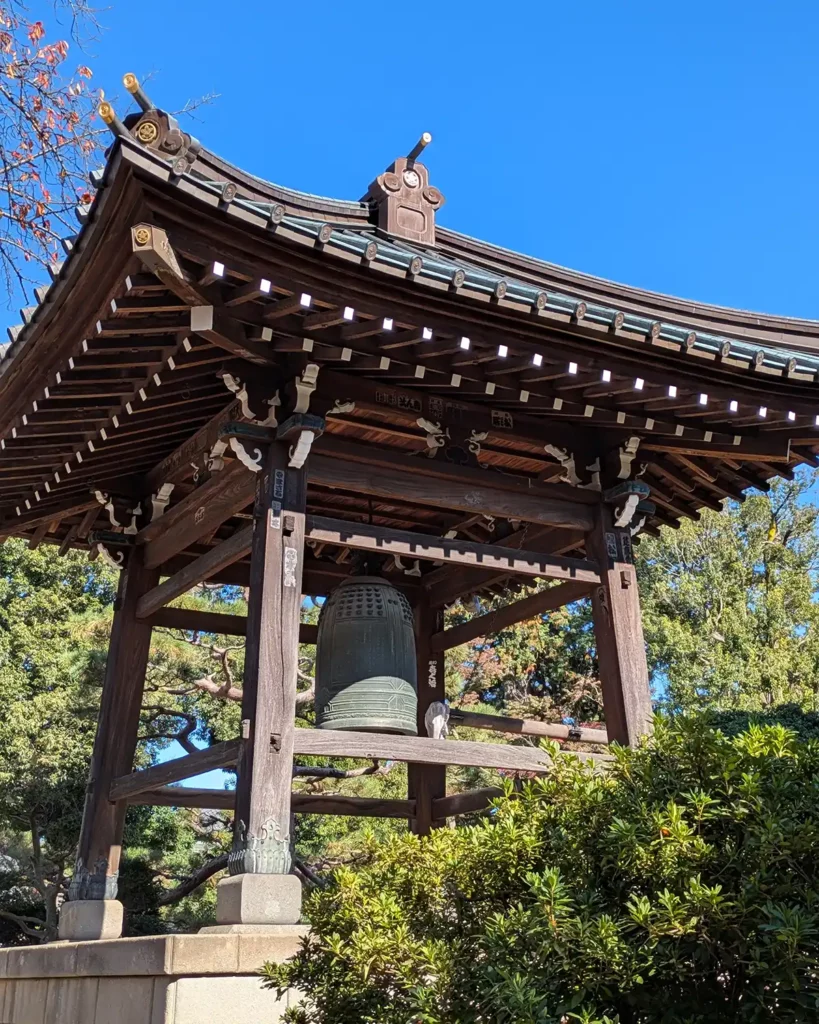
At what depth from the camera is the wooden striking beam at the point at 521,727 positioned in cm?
724

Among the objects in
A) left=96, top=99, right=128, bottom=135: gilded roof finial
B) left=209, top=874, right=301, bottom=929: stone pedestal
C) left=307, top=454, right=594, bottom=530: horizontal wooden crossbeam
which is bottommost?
left=209, top=874, right=301, bottom=929: stone pedestal

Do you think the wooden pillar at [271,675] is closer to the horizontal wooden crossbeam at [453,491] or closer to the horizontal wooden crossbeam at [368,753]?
the horizontal wooden crossbeam at [368,753]

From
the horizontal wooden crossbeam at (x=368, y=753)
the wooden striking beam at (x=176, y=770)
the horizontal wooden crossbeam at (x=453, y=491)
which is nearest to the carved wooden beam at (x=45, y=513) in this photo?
the wooden striking beam at (x=176, y=770)

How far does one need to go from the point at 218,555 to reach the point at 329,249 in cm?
220

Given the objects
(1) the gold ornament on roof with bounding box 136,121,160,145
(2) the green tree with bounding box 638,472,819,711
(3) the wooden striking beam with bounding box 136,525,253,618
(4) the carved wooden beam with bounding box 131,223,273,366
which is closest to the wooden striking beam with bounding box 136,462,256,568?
(3) the wooden striking beam with bounding box 136,525,253,618

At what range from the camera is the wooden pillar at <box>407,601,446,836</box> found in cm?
802

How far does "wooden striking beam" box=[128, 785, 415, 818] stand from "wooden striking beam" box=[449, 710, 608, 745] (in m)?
1.04

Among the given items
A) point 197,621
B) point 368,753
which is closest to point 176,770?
point 368,753

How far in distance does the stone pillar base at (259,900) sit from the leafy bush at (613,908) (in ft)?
3.26

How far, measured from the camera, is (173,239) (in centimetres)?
454

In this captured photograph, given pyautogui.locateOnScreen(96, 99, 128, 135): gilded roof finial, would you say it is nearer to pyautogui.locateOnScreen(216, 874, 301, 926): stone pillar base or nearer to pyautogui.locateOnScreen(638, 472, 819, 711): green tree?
pyautogui.locateOnScreen(216, 874, 301, 926): stone pillar base

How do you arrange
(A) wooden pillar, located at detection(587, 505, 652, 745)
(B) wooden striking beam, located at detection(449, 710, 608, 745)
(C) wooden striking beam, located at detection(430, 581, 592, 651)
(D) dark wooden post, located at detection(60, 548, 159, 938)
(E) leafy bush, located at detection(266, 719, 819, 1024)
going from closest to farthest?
(E) leafy bush, located at detection(266, 719, 819, 1024) → (A) wooden pillar, located at detection(587, 505, 652, 745) → (D) dark wooden post, located at detection(60, 548, 159, 938) → (C) wooden striking beam, located at detection(430, 581, 592, 651) → (B) wooden striking beam, located at detection(449, 710, 608, 745)

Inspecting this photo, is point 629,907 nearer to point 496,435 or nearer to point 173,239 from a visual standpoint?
point 173,239

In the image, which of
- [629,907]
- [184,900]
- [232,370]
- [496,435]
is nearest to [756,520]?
[184,900]
